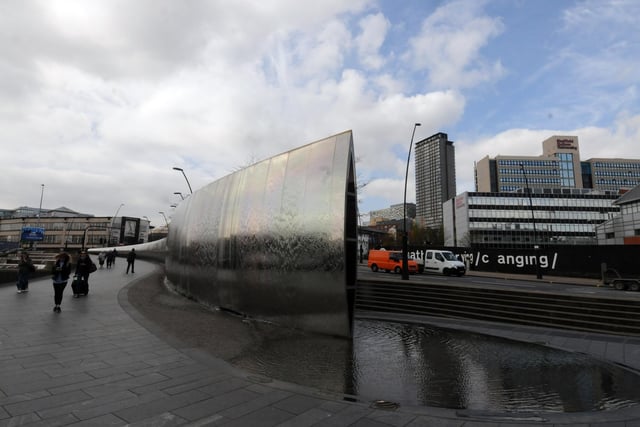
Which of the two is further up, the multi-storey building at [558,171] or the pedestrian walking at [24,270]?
the multi-storey building at [558,171]

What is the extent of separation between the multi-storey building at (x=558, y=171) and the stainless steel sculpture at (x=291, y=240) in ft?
418

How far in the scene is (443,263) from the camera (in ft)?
87.9

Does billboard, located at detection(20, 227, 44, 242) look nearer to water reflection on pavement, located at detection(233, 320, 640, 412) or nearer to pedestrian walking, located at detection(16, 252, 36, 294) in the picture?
pedestrian walking, located at detection(16, 252, 36, 294)

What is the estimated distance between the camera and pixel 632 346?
785cm

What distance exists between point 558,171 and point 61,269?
5831 inches

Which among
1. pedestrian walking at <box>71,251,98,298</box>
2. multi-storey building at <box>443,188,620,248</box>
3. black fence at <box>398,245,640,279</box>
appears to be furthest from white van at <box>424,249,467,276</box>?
multi-storey building at <box>443,188,620,248</box>

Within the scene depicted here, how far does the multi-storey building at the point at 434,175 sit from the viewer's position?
174750 mm

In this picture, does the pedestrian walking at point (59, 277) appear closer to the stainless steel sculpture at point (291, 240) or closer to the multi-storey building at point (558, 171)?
the stainless steel sculpture at point (291, 240)

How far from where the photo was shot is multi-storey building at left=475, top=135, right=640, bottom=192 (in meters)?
124

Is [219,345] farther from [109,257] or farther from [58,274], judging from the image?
[109,257]

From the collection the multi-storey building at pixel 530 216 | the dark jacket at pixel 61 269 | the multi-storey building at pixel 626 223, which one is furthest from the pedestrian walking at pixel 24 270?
the multi-storey building at pixel 530 216

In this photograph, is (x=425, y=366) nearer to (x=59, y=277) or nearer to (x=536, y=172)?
(x=59, y=277)

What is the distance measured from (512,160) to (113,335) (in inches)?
5598

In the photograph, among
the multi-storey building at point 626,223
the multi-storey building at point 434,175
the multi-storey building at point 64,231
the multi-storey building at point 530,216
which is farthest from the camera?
the multi-storey building at point 434,175
